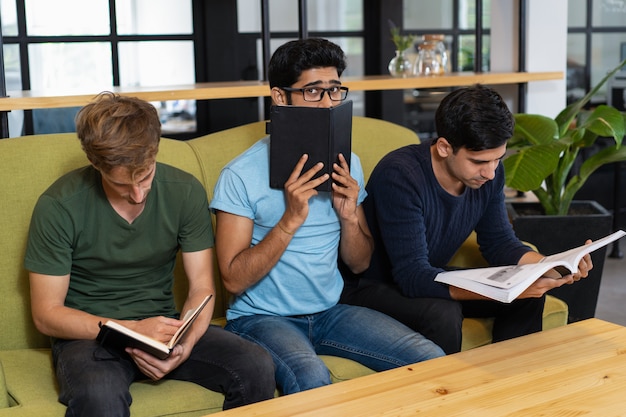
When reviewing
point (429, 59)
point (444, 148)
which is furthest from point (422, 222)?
point (429, 59)

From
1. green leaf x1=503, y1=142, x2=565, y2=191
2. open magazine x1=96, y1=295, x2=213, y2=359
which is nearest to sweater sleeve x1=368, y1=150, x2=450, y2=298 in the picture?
open magazine x1=96, y1=295, x2=213, y2=359

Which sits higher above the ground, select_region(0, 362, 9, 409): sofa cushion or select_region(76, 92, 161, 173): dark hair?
select_region(76, 92, 161, 173): dark hair

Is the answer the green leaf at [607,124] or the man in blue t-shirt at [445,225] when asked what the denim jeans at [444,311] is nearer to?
the man in blue t-shirt at [445,225]

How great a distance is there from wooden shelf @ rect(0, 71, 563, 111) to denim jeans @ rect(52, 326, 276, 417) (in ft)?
2.80

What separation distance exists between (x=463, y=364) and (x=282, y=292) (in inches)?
19.7

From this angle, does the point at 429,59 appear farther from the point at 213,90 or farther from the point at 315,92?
the point at 315,92

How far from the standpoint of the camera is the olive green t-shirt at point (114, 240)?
192 cm

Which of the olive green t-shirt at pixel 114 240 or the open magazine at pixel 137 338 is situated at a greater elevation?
the olive green t-shirt at pixel 114 240

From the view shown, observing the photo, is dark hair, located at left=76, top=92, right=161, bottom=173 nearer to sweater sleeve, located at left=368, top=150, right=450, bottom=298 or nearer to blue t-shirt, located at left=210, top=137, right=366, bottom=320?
blue t-shirt, located at left=210, top=137, right=366, bottom=320

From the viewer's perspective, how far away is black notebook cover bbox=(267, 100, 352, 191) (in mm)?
2016

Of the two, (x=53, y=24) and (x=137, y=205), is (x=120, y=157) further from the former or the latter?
(x=53, y=24)

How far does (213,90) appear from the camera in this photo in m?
2.82

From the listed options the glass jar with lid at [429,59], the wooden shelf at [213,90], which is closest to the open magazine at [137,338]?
the wooden shelf at [213,90]

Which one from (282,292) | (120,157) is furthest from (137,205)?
(282,292)
